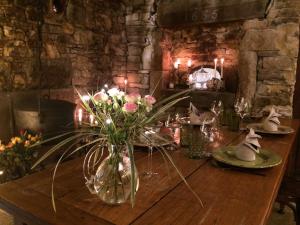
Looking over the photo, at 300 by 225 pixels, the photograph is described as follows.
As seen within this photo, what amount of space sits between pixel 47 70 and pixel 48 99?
1.19ft

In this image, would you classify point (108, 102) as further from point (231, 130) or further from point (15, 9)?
point (15, 9)

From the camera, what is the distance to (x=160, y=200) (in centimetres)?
97

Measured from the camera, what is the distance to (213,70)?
4.33 meters

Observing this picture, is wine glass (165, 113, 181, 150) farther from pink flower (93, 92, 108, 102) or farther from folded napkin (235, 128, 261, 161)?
pink flower (93, 92, 108, 102)

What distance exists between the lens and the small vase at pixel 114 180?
93 centimetres

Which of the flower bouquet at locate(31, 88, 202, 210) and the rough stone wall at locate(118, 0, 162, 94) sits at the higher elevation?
the rough stone wall at locate(118, 0, 162, 94)

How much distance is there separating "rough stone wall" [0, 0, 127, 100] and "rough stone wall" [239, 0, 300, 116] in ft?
6.68

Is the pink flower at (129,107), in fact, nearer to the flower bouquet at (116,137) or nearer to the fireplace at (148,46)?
the flower bouquet at (116,137)

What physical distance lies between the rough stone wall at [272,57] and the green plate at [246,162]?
7.02ft

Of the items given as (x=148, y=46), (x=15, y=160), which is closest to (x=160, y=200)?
(x=15, y=160)

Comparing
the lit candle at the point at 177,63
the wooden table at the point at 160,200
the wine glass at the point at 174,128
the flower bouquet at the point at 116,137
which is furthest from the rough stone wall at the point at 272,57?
the flower bouquet at the point at 116,137

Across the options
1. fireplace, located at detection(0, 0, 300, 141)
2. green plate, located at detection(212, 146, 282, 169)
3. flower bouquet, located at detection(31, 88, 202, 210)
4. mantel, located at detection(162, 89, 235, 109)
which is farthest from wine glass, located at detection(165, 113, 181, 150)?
mantel, located at detection(162, 89, 235, 109)

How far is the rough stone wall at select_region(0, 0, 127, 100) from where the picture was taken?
2926 millimetres

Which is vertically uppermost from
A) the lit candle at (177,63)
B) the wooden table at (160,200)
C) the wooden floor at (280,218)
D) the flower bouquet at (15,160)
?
the lit candle at (177,63)
